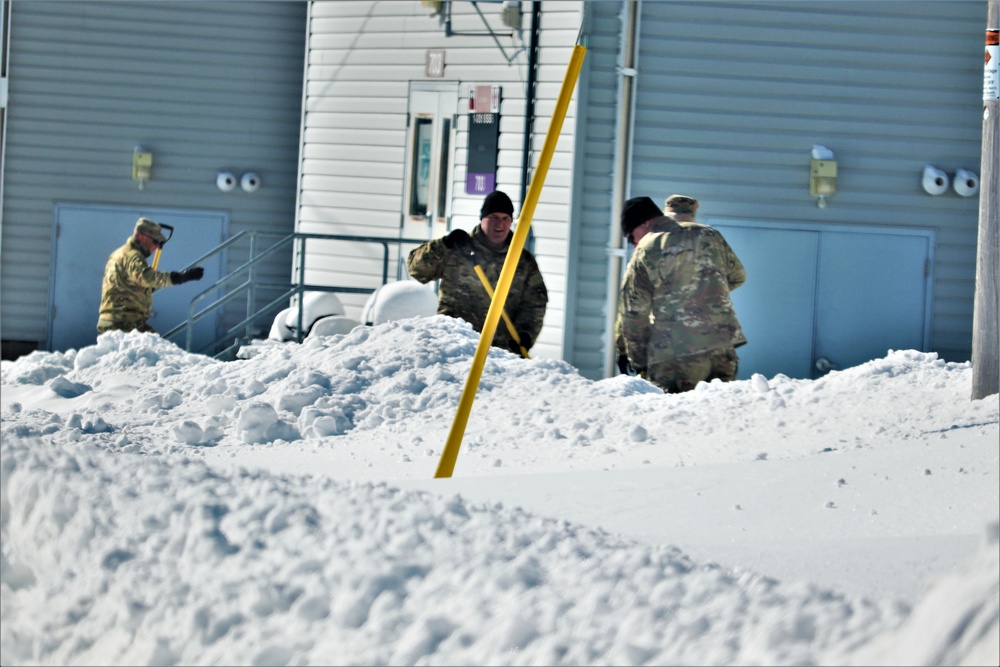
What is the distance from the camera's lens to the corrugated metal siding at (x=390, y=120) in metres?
9.49

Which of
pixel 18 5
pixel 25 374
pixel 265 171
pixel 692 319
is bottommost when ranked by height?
pixel 25 374

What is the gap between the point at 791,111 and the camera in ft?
30.2

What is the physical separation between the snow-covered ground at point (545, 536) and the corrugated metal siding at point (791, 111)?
3.38 meters

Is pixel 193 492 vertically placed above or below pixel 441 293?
below

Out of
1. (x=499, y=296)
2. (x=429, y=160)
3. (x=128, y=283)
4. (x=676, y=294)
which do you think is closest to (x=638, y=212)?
(x=676, y=294)

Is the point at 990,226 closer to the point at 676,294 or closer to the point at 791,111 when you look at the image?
the point at 676,294

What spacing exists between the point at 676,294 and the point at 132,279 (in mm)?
4901

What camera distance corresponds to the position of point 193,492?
12.8ft

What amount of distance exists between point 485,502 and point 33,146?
31.4 ft

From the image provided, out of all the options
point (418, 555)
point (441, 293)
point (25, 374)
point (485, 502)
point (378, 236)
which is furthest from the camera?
point (378, 236)

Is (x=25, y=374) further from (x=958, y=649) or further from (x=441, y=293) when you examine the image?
(x=958, y=649)

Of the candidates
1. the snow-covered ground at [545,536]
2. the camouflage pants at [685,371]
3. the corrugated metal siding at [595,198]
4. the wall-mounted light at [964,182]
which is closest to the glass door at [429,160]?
the corrugated metal siding at [595,198]

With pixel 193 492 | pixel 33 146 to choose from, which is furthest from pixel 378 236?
pixel 193 492

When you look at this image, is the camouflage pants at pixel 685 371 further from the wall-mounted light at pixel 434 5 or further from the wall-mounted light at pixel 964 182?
the wall-mounted light at pixel 434 5
